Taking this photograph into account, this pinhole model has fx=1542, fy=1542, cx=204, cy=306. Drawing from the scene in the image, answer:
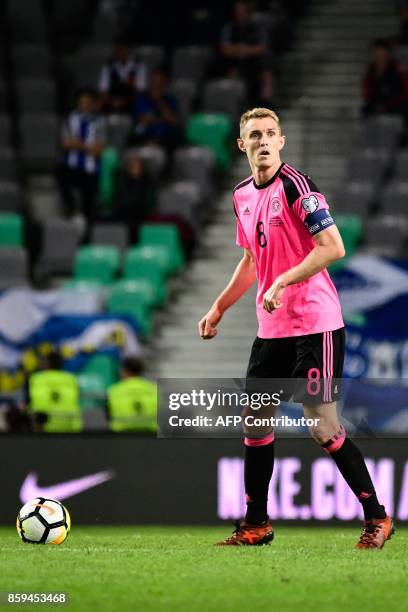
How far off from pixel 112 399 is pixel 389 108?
5.04m

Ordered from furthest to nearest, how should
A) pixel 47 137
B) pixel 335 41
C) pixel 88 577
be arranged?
pixel 335 41 < pixel 47 137 < pixel 88 577

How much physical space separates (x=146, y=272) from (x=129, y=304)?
69cm

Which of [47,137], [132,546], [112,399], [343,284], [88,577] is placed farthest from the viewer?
[47,137]

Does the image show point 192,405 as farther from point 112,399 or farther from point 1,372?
point 1,372

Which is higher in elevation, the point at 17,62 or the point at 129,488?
the point at 17,62

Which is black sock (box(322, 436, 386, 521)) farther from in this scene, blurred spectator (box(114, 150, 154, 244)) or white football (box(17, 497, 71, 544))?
blurred spectator (box(114, 150, 154, 244))

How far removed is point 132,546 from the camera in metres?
7.71

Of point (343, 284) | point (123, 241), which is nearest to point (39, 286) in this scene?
point (123, 241)

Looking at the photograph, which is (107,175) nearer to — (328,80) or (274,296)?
(328,80)

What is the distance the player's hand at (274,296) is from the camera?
266 inches

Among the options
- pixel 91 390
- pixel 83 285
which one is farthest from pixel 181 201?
pixel 91 390

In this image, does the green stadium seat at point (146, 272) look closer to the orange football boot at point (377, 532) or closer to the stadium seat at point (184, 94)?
the stadium seat at point (184, 94)

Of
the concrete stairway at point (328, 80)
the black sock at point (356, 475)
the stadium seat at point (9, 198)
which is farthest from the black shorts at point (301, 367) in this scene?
the stadium seat at point (9, 198)

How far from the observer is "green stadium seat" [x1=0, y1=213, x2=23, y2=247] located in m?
15.2
